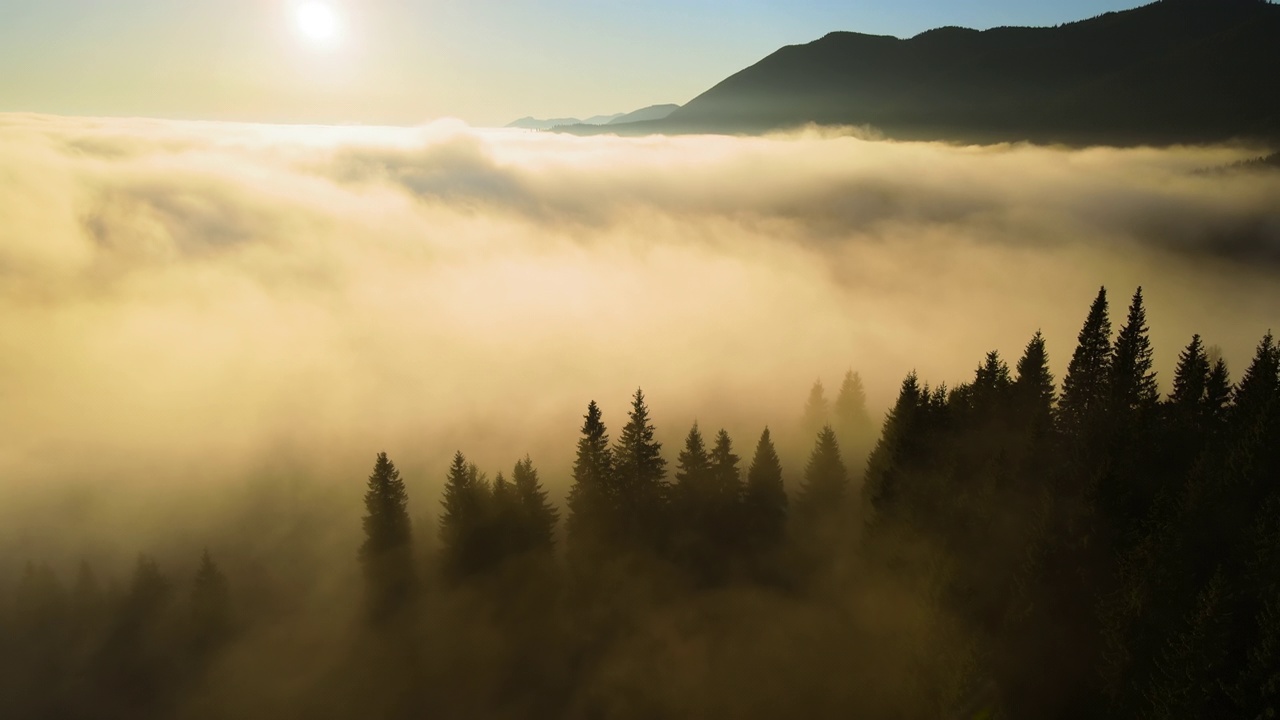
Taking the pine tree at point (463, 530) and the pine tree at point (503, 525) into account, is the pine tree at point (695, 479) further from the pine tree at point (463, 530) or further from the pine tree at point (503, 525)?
the pine tree at point (463, 530)

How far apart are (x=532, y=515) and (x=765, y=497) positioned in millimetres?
17596

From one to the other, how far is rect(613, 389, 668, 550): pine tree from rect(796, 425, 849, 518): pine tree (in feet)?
38.7

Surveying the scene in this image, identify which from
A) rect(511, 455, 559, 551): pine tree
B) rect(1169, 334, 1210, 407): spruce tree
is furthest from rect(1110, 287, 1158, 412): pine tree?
rect(511, 455, 559, 551): pine tree

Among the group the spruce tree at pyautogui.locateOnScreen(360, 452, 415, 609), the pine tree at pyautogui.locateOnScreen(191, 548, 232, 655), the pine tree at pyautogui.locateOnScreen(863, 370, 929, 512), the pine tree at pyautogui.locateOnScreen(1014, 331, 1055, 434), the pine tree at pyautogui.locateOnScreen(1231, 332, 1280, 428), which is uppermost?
the pine tree at pyautogui.locateOnScreen(1231, 332, 1280, 428)

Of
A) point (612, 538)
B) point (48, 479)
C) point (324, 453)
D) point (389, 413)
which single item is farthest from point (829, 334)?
point (48, 479)

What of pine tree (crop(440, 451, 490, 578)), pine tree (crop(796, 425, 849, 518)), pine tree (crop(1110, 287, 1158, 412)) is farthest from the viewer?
pine tree (crop(796, 425, 849, 518))

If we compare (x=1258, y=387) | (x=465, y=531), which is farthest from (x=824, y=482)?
(x=1258, y=387)

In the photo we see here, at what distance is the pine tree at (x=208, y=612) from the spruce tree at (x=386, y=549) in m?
14.1

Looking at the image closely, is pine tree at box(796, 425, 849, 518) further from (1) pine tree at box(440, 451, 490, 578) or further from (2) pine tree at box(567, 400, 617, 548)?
(1) pine tree at box(440, 451, 490, 578)

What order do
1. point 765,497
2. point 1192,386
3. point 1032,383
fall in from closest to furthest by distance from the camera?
point 1192,386 → point 1032,383 → point 765,497

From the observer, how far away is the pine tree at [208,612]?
53.2 metres

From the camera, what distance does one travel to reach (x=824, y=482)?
52.2 meters

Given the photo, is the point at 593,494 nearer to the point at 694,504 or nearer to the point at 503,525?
the point at 503,525

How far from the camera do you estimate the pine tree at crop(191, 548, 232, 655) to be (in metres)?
53.2
